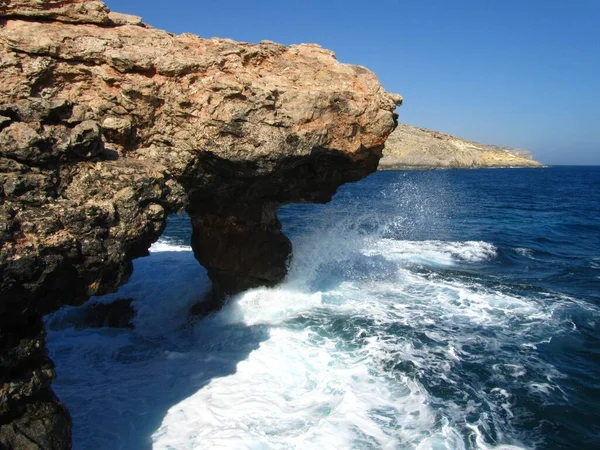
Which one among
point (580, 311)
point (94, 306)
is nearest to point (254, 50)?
point (94, 306)

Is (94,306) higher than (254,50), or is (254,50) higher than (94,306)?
(254,50)

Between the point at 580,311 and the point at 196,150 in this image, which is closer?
the point at 196,150

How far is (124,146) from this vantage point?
8.03 metres

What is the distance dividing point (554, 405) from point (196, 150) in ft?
27.7

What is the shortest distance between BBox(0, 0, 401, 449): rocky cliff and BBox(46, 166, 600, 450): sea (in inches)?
89.1

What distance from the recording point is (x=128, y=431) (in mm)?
7586

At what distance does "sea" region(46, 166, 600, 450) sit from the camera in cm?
766

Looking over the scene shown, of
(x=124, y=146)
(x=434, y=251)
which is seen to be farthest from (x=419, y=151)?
(x=124, y=146)

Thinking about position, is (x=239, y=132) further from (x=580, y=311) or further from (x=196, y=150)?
(x=580, y=311)

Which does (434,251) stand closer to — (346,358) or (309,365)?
(346,358)

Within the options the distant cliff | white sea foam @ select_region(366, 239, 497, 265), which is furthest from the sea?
the distant cliff

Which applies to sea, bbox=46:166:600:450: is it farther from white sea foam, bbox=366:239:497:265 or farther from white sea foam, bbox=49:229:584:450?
white sea foam, bbox=366:239:497:265

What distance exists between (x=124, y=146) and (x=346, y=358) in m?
6.38

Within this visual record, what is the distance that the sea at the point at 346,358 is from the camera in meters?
7.66
